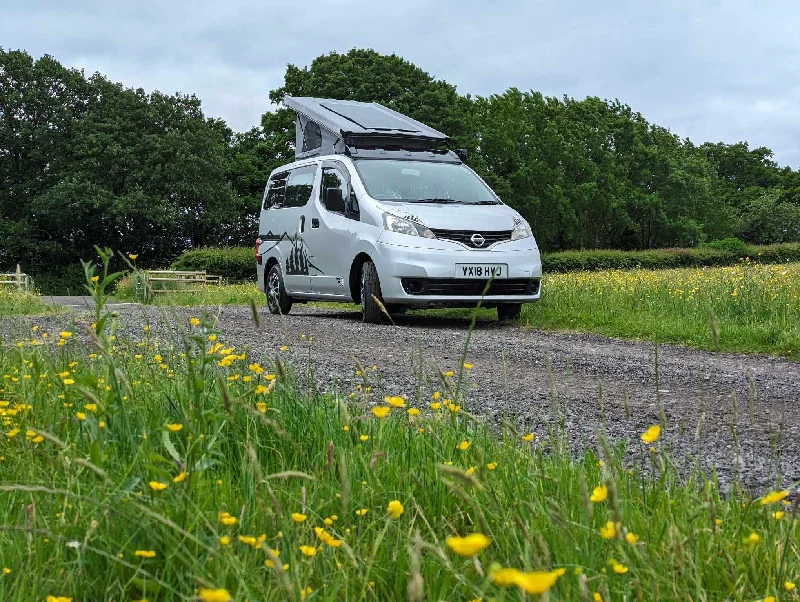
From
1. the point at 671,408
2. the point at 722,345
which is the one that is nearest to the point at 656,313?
the point at 722,345

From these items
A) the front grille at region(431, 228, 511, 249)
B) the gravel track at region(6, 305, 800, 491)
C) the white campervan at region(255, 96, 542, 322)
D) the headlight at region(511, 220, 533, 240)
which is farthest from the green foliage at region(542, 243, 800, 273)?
the gravel track at region(6, 305, 800, 491)

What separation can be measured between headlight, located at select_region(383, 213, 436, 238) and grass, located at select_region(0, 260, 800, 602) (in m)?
6.26

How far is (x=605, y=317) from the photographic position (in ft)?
31.5

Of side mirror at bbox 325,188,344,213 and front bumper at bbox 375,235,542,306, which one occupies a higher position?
side mirror at bbox 325,188,344,213

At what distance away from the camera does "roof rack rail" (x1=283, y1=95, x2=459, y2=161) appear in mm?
11531

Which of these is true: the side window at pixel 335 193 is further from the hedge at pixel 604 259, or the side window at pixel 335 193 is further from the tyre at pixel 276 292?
the hedge at pixel 604 259

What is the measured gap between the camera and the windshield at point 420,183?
1027 centimetres

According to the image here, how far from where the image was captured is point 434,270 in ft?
30.6

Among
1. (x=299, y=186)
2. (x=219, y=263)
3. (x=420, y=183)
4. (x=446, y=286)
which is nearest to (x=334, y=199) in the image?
(x=420, y=183)

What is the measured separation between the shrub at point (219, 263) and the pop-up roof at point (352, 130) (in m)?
20.2

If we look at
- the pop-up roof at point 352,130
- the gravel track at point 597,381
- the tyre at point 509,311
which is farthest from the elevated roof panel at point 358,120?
the gravel track at point 597,381

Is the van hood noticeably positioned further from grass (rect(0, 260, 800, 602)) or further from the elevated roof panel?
grass (rect(0, 260, 800, 602))

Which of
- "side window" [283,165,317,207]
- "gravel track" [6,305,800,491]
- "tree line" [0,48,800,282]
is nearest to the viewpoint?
"gravel track" [6,305,800,491]

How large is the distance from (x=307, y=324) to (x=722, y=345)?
4.35 m
